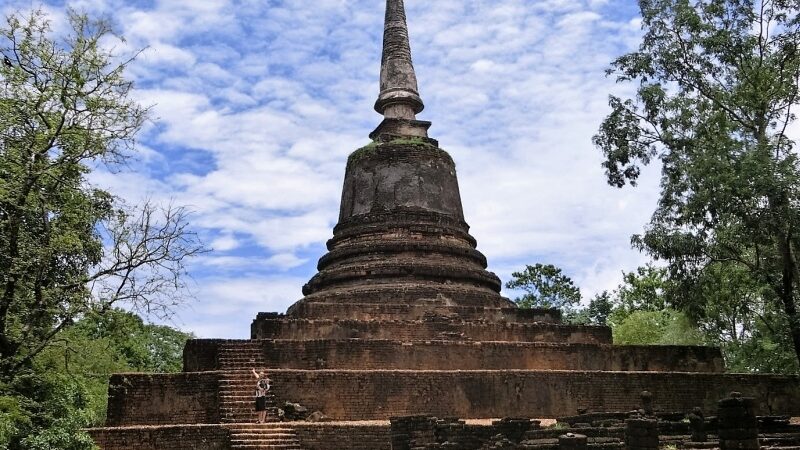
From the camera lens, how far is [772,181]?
1380cm

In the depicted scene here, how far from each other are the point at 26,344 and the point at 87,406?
1.70 m

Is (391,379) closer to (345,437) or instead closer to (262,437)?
(345,437)

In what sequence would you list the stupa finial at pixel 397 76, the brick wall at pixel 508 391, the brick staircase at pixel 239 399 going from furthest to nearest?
1. the stupa finial at pixel 397 76
2. the brick wall at pixel 508 391
3. the brick staircase at pixel 239 399

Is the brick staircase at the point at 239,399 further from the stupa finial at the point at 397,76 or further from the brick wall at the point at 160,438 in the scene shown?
the stupa finial at the point at 397,76

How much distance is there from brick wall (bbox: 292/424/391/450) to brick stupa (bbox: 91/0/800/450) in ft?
0.06

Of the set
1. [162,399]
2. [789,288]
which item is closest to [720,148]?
[789,288]

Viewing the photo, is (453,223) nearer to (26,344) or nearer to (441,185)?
(441,185)

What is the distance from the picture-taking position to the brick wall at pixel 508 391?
1377cm

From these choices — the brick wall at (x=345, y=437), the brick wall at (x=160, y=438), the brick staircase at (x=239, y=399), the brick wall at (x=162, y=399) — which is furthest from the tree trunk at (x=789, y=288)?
the brick wall at (x=162, y=399)

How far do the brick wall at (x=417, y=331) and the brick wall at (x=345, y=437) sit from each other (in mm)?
3070

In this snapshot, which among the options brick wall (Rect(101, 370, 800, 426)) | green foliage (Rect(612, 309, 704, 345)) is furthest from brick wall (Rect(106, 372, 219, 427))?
green foliage (Rect(612, 309, 704, 345))

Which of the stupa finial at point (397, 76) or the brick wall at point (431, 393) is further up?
the stupa finial at point (397, 76)

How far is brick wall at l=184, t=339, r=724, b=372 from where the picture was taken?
47.5 ft

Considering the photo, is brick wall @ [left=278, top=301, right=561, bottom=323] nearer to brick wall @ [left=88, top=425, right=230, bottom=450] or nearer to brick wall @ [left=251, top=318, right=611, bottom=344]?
brick wall @ [left=251, top=318, right=611, bottom=344]
